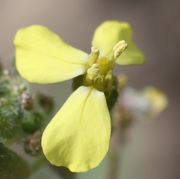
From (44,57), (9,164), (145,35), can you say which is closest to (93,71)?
(44,57)

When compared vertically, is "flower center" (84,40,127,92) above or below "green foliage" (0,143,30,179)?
above

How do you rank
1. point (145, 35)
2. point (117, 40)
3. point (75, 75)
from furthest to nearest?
point (145, 35) → point (117, 40) → point (75, 75)

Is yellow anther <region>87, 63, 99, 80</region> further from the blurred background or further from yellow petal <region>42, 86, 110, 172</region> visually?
the blurred background

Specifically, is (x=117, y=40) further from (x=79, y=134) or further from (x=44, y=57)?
(x=79, y=134)

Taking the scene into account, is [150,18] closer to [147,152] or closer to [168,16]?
[168,16]

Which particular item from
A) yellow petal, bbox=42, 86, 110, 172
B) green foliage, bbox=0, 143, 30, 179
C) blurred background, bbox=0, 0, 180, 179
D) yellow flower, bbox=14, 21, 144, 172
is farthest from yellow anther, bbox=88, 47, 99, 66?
blurred background, bbox=0, 0, 180, 179

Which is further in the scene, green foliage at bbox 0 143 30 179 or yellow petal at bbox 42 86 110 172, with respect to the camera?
green foliage at bbox 0 143 30 179

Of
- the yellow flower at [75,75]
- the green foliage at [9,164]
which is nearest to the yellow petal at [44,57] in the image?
the yellow flower at [75,75]

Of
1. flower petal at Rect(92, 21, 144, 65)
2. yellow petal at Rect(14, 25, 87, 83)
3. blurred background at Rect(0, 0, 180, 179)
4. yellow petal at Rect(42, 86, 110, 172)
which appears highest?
flower petal at Rect(92, 21, 144, 65)
